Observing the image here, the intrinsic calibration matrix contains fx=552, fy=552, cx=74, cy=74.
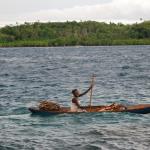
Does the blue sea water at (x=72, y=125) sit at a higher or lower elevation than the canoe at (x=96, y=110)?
lower

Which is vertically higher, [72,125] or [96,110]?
[96,110]

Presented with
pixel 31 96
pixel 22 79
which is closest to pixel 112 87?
pixel 31 96

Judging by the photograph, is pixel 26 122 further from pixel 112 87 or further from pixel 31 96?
pixel 112 87

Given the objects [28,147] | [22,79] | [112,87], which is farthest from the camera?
[22,79]

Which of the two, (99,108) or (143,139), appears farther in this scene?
(99,108)

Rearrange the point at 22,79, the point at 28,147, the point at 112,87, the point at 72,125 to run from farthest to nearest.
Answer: the point at 22,79
the point at 112,87
the point at 72,125
the point at 28,147

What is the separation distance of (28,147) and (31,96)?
746 inches

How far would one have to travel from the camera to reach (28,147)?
24906mm

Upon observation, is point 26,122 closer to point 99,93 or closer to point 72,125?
point 72,125

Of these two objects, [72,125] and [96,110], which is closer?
[72,125]

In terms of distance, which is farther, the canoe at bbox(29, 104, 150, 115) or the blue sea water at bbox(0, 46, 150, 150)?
the canoe at bbox(29, 104, 150, 115)

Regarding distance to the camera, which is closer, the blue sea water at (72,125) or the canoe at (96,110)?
the blue sea water at (72,125)

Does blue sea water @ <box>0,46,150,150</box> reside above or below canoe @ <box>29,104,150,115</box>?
below

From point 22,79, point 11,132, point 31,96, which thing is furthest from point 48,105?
point 22,79
